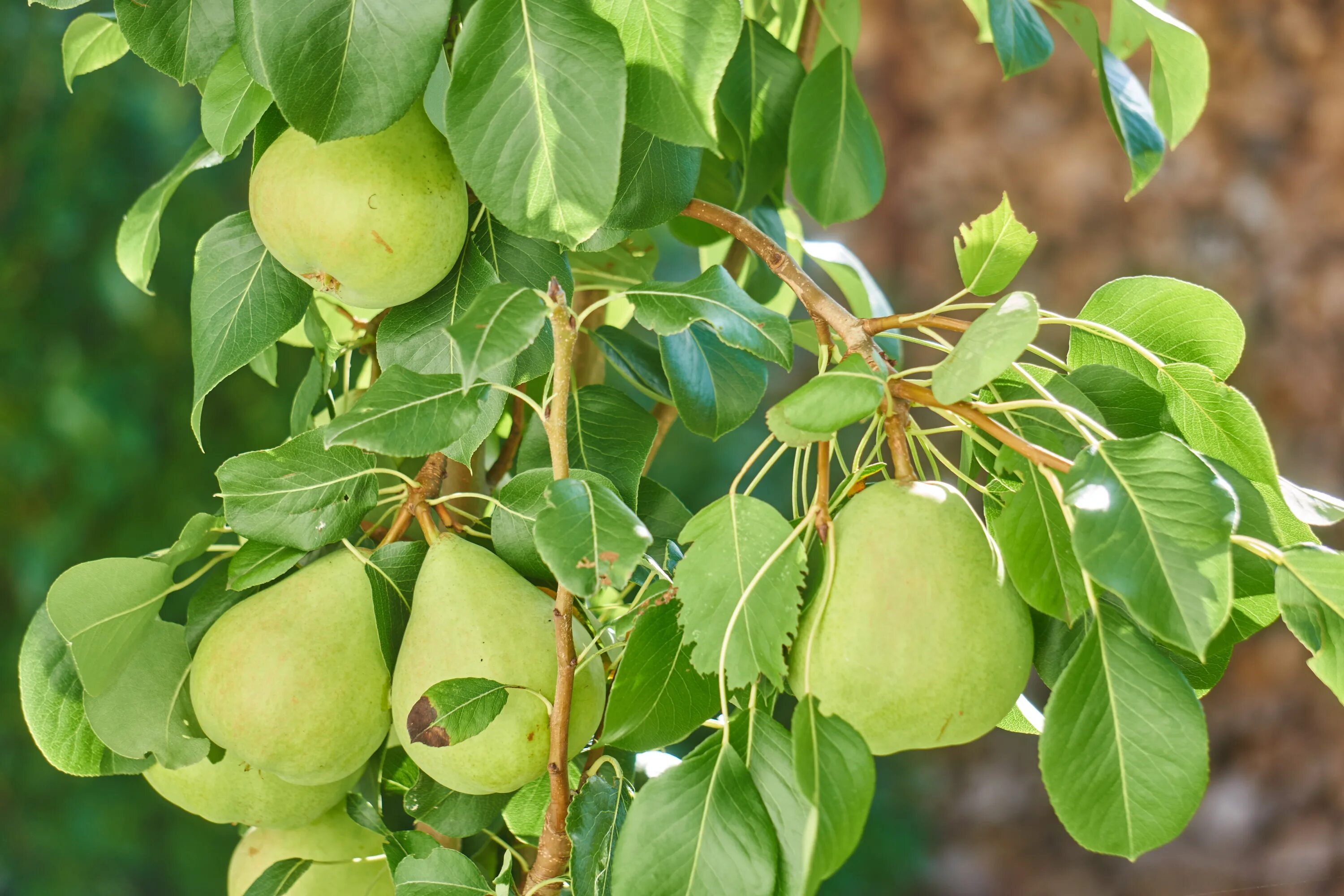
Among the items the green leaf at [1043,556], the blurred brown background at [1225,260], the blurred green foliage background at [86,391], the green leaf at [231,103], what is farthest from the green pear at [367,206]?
the blurred brown background at [1225,260]

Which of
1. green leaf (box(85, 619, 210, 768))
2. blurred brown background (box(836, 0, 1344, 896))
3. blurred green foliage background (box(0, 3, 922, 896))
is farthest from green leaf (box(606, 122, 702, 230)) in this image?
blurred brown background (box(836, 0, 1344, 896))

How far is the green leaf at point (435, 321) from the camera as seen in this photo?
15.5 inches

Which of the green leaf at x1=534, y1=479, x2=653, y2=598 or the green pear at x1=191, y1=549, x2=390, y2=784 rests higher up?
the green leaf at x1=534, y1=479, x2=653, y2=598

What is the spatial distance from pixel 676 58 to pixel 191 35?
195mm

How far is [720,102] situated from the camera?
1.54 feet

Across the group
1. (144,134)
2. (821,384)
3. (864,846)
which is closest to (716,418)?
(821,384)

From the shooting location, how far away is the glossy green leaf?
45 cm

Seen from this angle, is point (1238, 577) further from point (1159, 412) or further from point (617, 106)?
point (617, 106)

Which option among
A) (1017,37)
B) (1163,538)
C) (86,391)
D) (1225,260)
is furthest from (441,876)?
(1225,260)

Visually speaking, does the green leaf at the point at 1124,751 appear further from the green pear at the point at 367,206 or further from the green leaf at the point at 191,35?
the green leaf at the point at 191,35

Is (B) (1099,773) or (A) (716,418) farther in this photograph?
(A) (716,418)

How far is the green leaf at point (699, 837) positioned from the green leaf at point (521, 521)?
101 millimetres

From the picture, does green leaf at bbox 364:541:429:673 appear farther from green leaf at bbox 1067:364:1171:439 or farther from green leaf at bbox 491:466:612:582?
green leaf at bbox 1067:364:1171:439

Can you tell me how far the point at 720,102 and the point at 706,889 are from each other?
322mm
